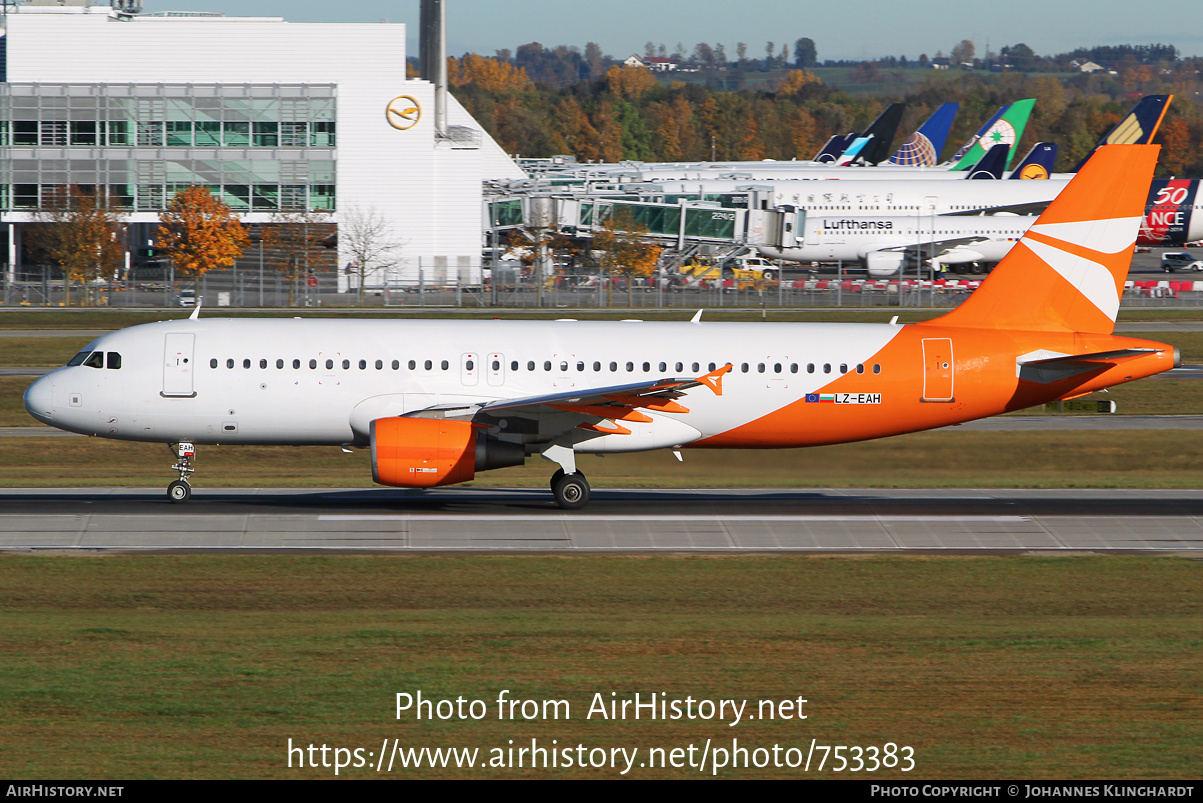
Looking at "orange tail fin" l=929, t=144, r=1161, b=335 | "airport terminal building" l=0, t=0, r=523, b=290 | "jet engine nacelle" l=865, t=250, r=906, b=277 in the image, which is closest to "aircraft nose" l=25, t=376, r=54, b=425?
"orange tail fin" l=929, t=144, r=1161, b=335

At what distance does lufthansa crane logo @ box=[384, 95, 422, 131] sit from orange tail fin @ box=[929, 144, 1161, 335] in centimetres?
8580

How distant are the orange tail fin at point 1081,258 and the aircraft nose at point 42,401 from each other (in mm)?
21517

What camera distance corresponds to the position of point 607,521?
96.3ft

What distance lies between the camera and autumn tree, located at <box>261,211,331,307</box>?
9581cm

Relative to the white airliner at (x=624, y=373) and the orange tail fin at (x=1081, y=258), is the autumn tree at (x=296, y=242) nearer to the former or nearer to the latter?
the white airliner at (x=624, y=373)

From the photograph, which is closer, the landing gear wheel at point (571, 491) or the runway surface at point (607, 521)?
the runway surface at point (607, 521)

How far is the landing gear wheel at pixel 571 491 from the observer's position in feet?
100

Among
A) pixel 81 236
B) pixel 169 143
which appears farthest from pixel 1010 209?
pixel 81 236

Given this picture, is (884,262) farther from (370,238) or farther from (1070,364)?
(1070,364)

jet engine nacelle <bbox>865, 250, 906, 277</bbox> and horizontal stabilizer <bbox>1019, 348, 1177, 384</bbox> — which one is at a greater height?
jet engine nacelle <bbox>865, 250, 906, 277</bbox>

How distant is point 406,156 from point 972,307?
85.5 meters

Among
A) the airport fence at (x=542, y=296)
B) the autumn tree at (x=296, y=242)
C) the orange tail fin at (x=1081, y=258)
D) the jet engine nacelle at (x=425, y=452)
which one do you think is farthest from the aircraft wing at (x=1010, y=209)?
the jet engine nacelle at (x=425, y=452)

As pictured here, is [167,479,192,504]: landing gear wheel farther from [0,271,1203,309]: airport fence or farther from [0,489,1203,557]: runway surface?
[0,271,1203,309]: airport fence

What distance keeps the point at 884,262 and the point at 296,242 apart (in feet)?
163
